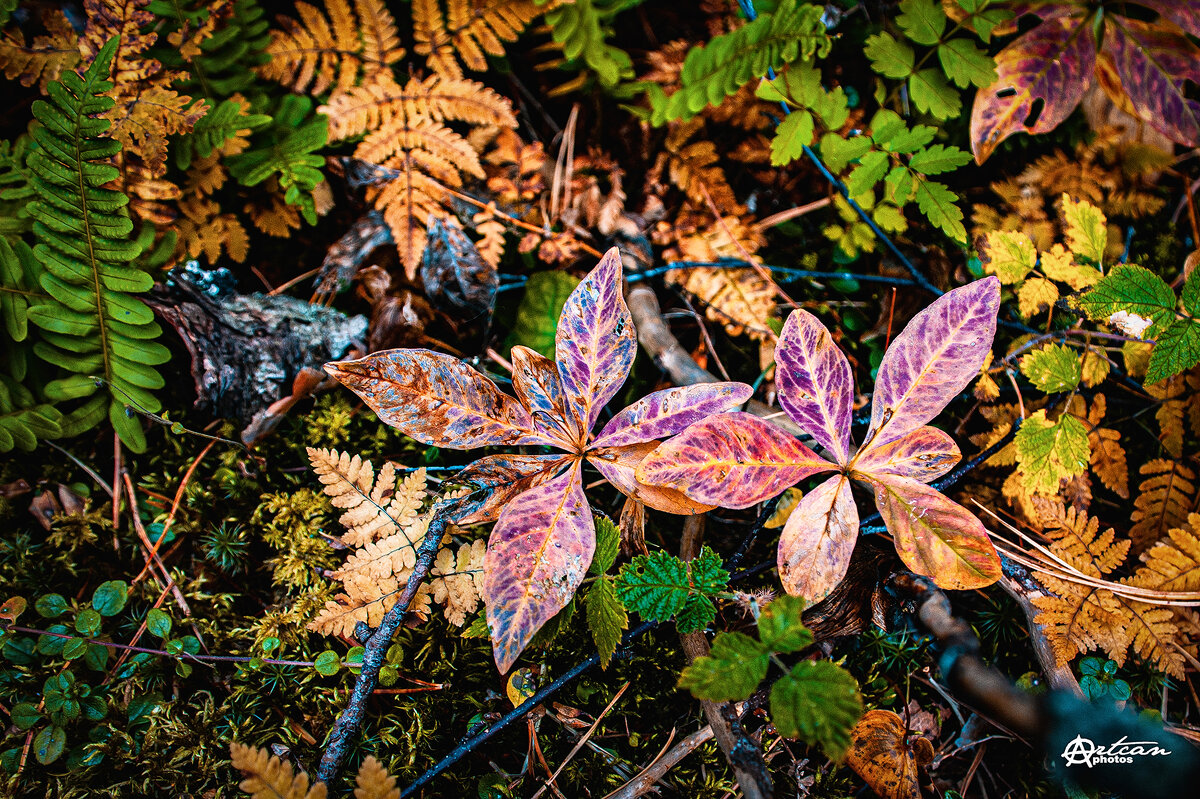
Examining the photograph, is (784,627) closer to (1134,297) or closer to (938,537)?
(938,537)

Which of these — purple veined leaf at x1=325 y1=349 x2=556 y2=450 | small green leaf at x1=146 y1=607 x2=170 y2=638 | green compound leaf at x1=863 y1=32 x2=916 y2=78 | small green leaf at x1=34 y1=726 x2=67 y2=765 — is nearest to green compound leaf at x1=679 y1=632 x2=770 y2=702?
purple veined leaf at x1=325 y1=349 x2=556 y2=450

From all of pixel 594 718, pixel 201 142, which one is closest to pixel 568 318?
pixel 594 718

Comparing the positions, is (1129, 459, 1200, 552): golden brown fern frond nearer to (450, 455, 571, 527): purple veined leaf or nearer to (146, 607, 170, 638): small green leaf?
(450, 455, 571, 527): purple veined leaf

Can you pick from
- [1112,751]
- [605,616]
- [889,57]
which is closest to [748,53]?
[889,57]

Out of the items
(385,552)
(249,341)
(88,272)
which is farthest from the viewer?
(249,341)

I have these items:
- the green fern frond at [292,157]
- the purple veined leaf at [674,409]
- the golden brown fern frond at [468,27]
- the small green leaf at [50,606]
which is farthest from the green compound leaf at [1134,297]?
the small green leaf at [50,606]

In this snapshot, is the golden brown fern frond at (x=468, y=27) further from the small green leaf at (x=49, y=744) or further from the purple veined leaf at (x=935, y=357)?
the small green leaf at (x=49, y=744)
